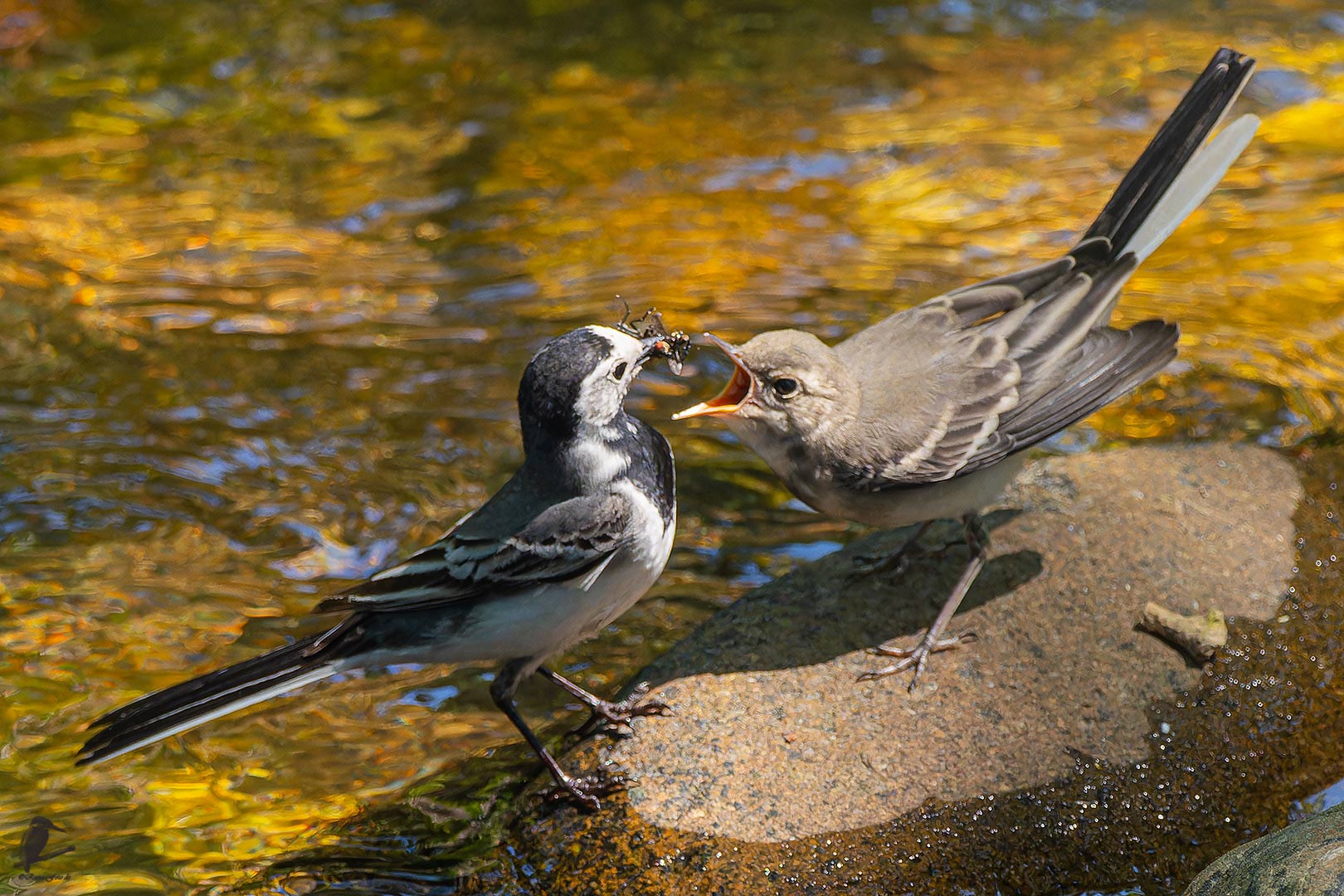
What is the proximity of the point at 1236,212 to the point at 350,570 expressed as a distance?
6500mm

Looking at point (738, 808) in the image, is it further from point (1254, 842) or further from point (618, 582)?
point (1254, 842)

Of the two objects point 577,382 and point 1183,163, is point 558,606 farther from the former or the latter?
point 1183,163

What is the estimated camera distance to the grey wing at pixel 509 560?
4.40 m

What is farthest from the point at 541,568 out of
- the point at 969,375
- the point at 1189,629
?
the point at 1189,629

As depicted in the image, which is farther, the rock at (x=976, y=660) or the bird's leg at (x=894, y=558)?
the bird's leg at (x=894, y=558)

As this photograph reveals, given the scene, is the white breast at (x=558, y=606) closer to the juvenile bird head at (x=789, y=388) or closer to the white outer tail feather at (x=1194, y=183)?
the juvenile bird head at (x=789, y=388)

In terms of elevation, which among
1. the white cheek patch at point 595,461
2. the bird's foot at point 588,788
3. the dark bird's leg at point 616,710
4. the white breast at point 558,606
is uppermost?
the white cheek patch at point 595,461

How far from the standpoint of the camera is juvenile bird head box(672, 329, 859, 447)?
16.0 ft

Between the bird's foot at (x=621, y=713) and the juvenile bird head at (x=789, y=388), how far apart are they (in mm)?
1131

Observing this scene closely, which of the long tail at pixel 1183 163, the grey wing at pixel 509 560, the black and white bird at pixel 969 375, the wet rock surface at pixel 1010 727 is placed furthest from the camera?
the long tail at pixel 1183 163

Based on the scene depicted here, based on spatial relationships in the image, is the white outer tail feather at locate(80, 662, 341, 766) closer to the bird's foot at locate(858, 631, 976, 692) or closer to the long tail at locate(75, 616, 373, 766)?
the long tail at locate(75, 616, 373, 766)

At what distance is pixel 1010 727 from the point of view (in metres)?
4.46

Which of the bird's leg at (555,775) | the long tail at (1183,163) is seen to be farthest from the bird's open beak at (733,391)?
the long tail at (1183,163)

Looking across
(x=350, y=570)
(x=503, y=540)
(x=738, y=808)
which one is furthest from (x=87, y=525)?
(x=738, y=808)
